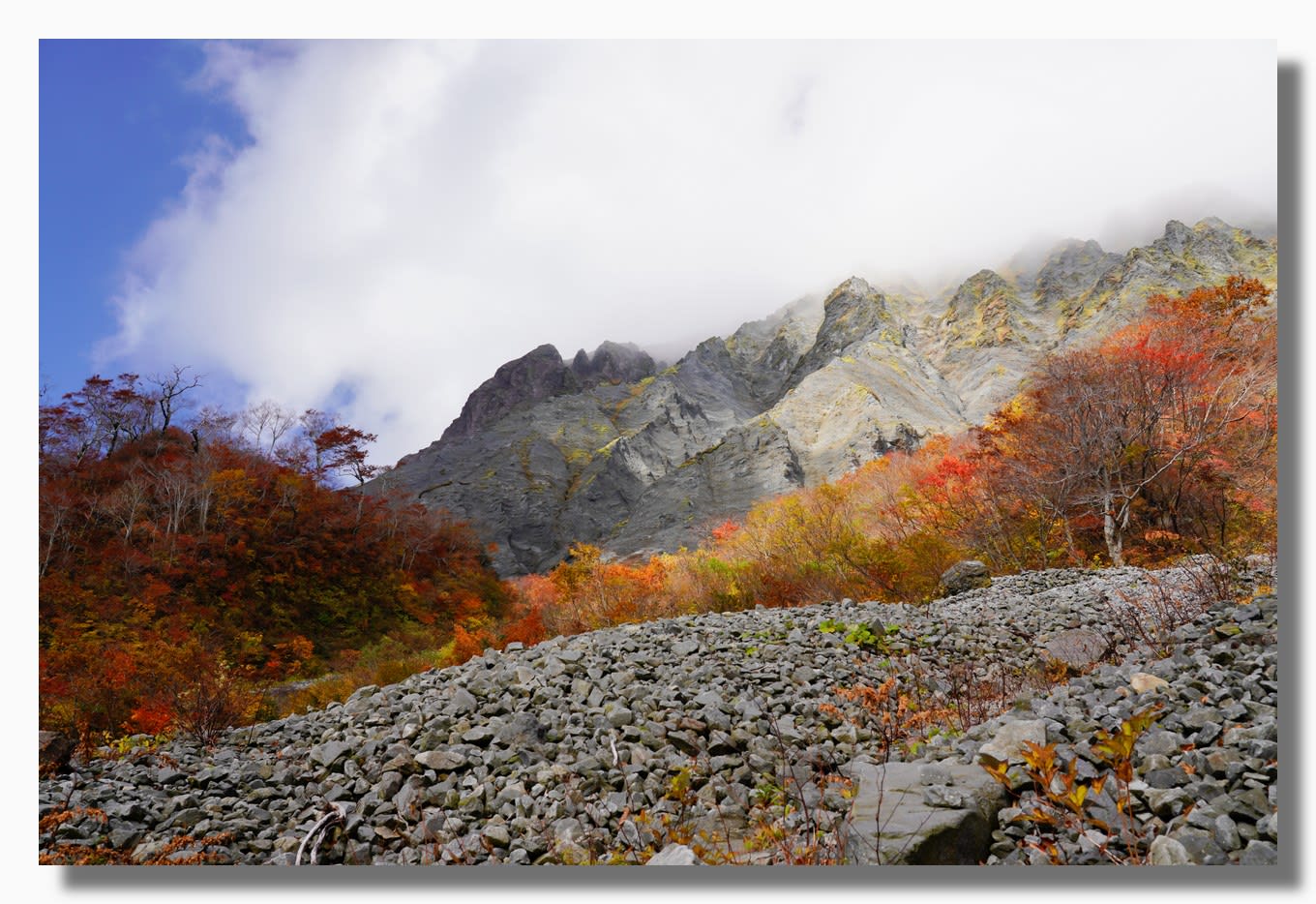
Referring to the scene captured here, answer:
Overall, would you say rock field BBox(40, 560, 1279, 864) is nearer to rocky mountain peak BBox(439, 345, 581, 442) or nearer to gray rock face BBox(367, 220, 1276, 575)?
gray rock face BBox(367, 220, 1276, 575)

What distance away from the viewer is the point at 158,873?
323 cm

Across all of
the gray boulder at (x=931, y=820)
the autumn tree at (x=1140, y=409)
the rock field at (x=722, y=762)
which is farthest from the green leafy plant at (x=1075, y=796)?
the autumn tree at (x=1140, y=409)

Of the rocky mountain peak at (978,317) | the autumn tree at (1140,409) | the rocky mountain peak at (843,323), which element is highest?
the rocky mountain peak at (843,323)

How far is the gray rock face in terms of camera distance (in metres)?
31.7

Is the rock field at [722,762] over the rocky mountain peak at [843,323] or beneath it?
beneath

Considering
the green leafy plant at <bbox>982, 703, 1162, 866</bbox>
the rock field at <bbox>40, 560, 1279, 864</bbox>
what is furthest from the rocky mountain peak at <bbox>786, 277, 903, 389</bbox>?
the green leafy plant at <bbox>982, 703, 1162, 866</bbox>

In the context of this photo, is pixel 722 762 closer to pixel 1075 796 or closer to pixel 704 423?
pixel 1075 796

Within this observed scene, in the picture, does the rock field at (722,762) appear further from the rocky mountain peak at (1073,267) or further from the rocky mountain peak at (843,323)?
the rocky mountain peak at (843,323)

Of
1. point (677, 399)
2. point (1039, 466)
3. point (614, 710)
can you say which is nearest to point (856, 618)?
point (614, 710)

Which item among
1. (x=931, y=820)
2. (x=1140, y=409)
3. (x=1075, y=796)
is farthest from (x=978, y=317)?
(x=931, y=820)

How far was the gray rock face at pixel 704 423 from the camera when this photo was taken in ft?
104

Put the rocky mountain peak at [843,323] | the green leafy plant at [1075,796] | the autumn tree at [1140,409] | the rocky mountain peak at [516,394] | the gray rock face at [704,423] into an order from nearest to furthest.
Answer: the green leafy plant at [1075,796] < the autumn tree at [1140,409] < the rocky mountain peak at [516,394] < the gray rock face at [704,423] < the rocky mountain peak at [843,323]
